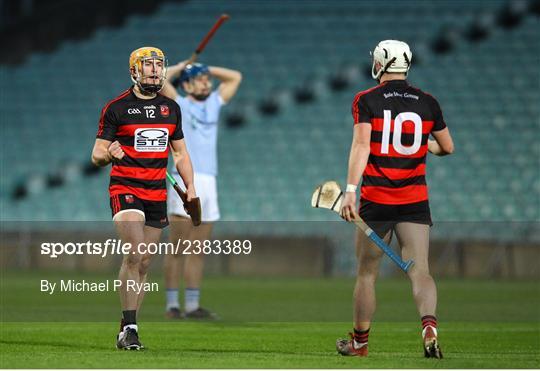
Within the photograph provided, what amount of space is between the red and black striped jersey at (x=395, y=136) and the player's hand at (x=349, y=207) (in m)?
0.28

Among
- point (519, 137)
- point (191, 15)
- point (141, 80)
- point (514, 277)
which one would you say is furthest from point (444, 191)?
point (141, 80)

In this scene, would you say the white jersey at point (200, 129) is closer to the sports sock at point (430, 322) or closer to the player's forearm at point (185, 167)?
the player's forearm at point (185, 167)

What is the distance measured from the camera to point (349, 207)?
8094 millimetres

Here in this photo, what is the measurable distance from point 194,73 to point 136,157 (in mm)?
4001

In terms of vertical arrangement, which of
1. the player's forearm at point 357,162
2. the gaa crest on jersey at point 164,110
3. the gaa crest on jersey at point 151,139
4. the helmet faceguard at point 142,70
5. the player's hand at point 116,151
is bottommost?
the player's forearm at point 357,162

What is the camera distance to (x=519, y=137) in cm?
2523

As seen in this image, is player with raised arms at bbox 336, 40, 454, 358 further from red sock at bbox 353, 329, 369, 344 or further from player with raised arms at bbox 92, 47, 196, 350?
player with raised arms at bbox 92, 47, 196, 350

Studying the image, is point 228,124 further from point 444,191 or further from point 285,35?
point 444,191

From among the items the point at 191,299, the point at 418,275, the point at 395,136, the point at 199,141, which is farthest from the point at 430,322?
the point at 199,141

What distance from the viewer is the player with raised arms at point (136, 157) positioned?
8758 millimetres

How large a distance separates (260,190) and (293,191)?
0.62 m

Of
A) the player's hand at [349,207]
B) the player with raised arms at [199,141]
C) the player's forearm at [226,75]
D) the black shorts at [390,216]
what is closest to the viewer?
the player's hand at [349,207]

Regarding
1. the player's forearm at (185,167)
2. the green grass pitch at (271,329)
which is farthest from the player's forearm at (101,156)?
the green grass pitch at (271,329)

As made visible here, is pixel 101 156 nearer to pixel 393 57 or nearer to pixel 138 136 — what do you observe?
pixel 138 136
